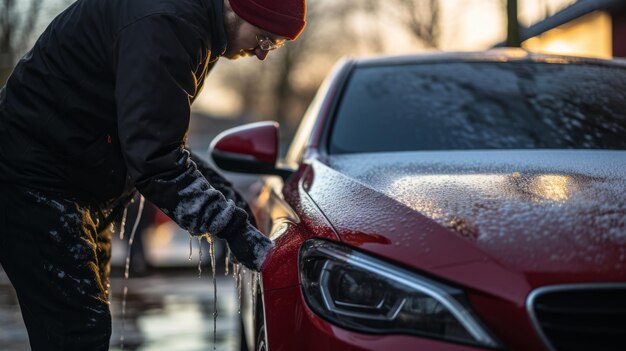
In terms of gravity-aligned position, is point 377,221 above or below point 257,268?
above

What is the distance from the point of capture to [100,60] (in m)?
2.82

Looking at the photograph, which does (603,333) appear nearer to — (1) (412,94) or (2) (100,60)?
(2) (100,60)

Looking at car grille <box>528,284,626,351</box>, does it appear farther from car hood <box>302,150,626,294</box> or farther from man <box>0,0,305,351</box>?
man <box>0,0,305,351</box>

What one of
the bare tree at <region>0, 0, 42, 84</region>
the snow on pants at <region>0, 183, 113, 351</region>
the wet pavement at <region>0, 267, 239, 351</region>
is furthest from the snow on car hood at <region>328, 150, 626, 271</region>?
the bare tree at <region>0, 0, 42, 84</region>

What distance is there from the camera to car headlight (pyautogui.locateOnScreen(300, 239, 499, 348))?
2129 millimetres

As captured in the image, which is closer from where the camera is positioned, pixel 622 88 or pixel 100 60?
pixel 100 60

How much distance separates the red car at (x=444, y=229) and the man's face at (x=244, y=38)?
436 mm

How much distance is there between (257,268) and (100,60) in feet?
2.38

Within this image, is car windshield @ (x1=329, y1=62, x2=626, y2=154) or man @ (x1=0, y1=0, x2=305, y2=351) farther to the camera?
car windshield @ (x1=329, y1=62, x2=626, y2=154)

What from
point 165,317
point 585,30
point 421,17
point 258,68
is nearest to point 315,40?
point 258,68

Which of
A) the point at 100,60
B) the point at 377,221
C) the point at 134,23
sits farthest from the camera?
the point at 100,60

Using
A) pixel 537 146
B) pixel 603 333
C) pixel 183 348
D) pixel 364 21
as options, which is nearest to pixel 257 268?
pixel 603 333

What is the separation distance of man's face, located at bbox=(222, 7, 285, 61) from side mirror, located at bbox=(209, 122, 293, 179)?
27.8 inches

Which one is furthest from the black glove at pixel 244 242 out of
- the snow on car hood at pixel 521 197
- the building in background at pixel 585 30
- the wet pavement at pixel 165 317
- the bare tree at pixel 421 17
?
the bare tree at pixel 421 17
